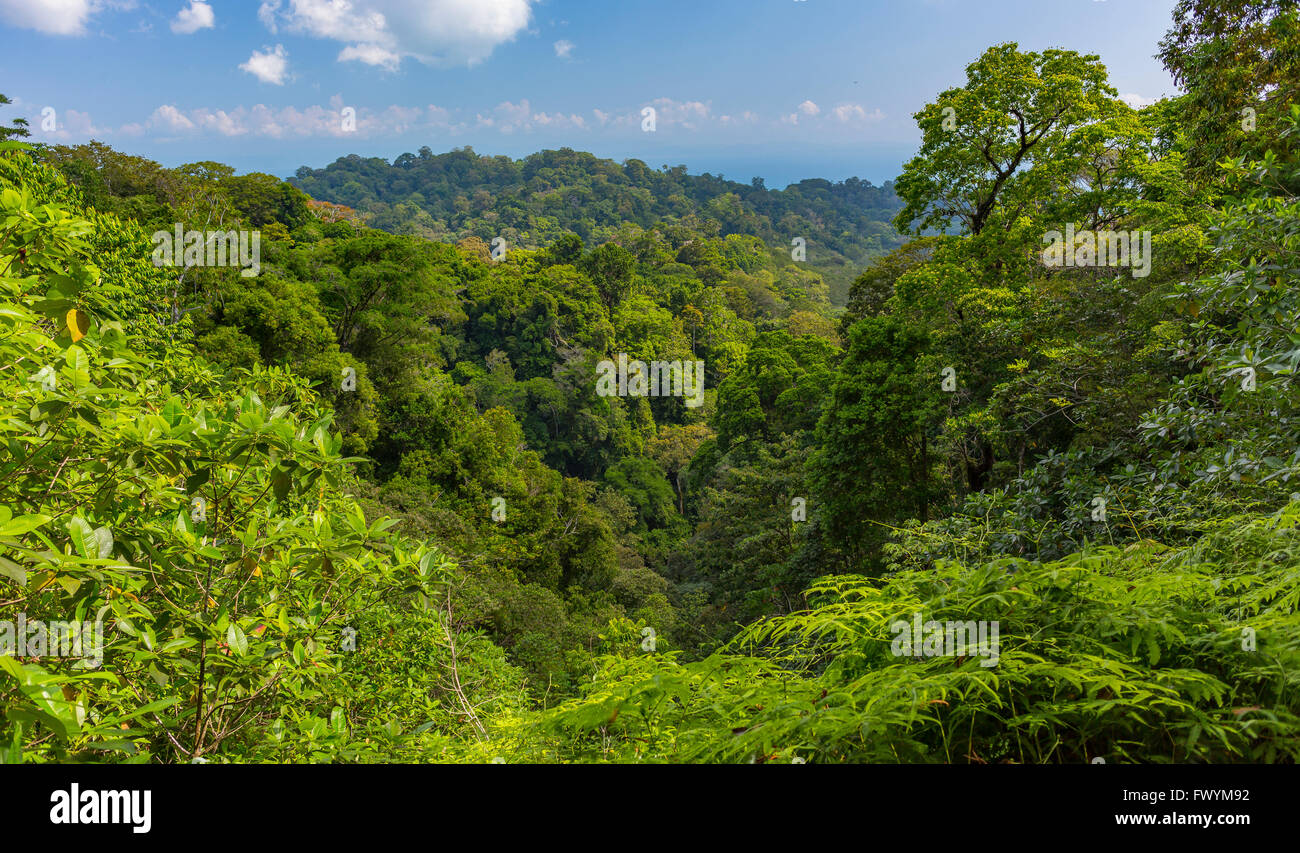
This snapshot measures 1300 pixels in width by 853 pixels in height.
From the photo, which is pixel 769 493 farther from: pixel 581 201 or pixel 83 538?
pixel 581 201

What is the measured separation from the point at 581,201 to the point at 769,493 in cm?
8006

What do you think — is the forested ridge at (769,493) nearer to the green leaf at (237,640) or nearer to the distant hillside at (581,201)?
the green leaf at (237,640)

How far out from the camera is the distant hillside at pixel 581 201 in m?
78.8

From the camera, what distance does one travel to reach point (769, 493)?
1689 cm

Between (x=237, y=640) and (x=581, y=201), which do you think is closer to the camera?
(x=237, y=640)

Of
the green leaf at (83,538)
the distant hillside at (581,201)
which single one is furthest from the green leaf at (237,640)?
the distant hillside at (581,201)

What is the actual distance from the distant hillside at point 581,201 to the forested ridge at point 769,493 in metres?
52.9

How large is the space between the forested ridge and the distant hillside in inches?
2083

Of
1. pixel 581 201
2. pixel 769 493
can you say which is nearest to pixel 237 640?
pixel 769 493

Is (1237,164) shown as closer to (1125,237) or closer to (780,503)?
(1125,237)

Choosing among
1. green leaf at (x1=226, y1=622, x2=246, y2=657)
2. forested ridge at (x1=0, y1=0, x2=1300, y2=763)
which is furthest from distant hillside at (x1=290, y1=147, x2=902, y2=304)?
green leaf at (x1=226, y1=622, x2=246, y2=657)

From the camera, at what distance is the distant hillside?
78.8 metres
